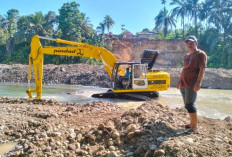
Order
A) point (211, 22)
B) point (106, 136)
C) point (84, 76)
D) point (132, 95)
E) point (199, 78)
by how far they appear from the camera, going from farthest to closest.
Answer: point (211, 22) → point (84, 76) → point (132, 95) → point (106, 136) → point (199, 78)

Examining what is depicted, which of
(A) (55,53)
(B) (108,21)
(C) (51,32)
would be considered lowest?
(A) (55,53)

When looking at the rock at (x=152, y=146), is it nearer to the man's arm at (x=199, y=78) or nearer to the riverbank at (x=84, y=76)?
the man's arm at (x=199, y=78)

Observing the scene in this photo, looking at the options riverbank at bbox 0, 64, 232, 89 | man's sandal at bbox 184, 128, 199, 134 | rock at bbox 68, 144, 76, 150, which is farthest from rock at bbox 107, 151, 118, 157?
riverbank at bbox 0, 64, 232, 89

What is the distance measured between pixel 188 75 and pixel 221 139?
42.8 inches

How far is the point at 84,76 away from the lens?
2120cm

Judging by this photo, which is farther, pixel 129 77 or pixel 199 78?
pixel 129 77

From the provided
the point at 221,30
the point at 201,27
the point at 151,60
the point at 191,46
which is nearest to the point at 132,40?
the point at 201,27

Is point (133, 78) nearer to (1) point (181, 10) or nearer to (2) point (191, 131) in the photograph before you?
(2) point (191, 131)

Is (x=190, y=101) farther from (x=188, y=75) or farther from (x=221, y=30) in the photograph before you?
(x=221, y=30)

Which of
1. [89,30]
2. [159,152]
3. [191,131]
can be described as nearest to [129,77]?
[191,131]

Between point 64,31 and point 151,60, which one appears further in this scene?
point 64,31

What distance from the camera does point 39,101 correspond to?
24.9 ft

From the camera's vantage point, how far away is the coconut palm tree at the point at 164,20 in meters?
40.2

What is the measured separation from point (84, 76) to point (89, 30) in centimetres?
1527
